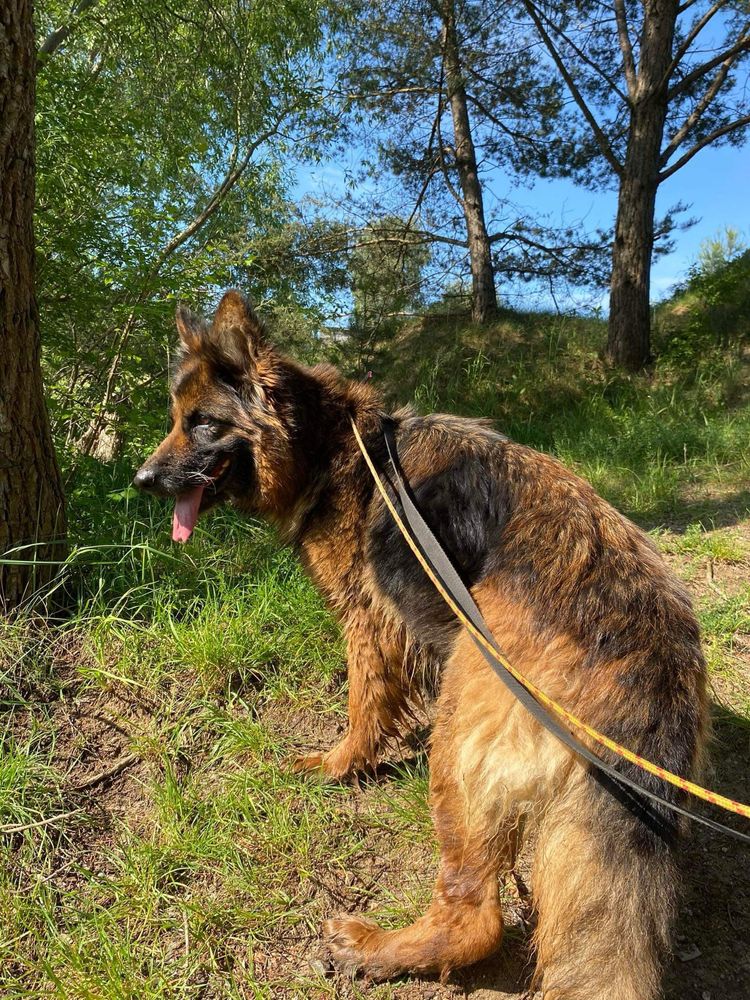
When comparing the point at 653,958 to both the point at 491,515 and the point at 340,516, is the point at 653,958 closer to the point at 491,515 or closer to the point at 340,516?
the point at 491,515

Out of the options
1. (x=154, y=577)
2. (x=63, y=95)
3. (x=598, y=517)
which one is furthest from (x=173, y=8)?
(x=598, y=517)

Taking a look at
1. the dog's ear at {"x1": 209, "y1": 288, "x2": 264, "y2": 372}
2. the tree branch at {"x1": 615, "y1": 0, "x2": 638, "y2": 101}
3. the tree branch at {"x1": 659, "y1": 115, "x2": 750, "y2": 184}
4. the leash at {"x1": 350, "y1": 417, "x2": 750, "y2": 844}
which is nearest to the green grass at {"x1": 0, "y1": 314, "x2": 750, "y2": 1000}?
the leash at {"x1": 350, "y1": 417, "x2": 750, "y2": 844}

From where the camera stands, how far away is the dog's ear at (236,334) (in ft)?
8.93

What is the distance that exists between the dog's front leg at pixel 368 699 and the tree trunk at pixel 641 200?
6.96 m

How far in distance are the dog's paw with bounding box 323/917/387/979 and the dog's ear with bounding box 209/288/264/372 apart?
7.52ft

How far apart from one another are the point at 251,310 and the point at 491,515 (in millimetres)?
1488

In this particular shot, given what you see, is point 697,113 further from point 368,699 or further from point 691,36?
point 368,699

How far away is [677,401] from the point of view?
726 cm

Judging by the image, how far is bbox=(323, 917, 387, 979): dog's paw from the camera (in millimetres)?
1947

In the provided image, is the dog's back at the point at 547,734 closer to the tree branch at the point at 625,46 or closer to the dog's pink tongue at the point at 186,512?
the dog's pink tongue at the point at 186,512

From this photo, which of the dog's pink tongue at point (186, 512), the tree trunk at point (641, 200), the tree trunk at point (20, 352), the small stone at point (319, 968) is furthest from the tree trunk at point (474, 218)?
the small stone at point (319, 968)

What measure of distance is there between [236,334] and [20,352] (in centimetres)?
111

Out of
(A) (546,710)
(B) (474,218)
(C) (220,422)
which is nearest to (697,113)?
(B) (474,218)

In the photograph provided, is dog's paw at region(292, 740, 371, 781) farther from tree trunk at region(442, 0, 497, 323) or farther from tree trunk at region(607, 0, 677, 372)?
tree trunk at region(442, 0, 497, 323)
